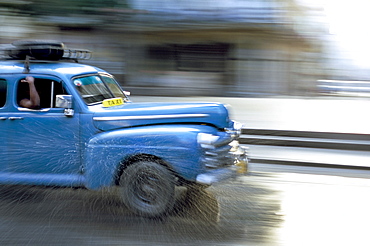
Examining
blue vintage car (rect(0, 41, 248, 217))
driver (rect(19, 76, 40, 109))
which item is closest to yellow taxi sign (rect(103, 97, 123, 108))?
blue vintage car (rect(0, 41, 248, 217))

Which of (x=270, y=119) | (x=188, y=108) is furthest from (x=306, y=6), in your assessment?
(x=188, y=108)

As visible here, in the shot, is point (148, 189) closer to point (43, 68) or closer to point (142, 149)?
point (142, 149)

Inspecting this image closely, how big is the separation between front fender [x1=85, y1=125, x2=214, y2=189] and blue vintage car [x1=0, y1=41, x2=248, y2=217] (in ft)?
0.03

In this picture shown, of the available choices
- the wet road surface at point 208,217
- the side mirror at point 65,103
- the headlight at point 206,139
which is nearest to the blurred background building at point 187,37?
the wet road surface at point 208,217

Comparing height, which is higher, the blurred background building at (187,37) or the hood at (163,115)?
the blurred background building at (187,37)

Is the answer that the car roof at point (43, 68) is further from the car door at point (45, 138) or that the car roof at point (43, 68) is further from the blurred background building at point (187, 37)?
the blurred background building at point (187, 37)

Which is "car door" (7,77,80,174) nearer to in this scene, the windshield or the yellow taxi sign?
the windshield

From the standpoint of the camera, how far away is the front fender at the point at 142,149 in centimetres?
519

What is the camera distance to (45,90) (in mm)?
5895

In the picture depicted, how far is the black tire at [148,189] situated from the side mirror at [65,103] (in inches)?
36.9

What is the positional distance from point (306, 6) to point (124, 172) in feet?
59.6

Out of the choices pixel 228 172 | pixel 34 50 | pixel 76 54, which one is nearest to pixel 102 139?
pixel 228 172

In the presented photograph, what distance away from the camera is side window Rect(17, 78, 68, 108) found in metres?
5.84

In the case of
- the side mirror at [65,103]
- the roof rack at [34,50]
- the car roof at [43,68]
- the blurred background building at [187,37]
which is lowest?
the side mirror at [65,103]
